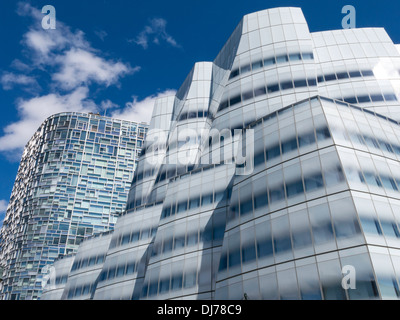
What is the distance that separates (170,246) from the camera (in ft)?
133

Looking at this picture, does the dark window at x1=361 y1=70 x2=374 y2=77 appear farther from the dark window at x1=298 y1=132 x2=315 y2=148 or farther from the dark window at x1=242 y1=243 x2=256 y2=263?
the dark window at x1=242 y1=243 x2=256 y2=263

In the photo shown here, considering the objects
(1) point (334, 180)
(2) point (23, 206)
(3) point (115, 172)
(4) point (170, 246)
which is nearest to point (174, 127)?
(4) point (170, 246)

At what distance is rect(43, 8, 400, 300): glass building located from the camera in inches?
965

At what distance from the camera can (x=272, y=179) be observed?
30.4m

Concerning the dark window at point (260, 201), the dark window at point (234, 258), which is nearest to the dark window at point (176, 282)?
the dark window at point (234, 258)

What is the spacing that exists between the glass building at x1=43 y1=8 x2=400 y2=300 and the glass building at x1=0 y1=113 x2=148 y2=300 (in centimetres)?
2998

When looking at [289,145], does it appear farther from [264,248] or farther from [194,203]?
[194,203]

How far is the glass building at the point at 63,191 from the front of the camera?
8619 cm

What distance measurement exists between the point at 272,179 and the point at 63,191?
76.9 meters

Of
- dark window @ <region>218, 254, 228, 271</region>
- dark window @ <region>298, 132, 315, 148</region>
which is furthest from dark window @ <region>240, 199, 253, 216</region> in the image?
dark window @ <region>298, 132, 315, 148</region>

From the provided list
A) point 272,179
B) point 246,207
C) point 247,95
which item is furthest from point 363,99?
point 246,207

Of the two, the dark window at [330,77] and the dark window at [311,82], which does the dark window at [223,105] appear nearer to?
the dark window at [311,82]
